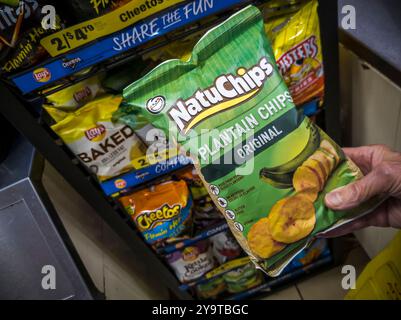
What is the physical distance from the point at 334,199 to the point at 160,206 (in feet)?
1.93

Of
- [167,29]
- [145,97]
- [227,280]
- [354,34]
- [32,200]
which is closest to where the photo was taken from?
[145,97]

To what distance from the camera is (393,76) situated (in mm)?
1170

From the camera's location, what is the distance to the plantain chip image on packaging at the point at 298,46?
112 cm

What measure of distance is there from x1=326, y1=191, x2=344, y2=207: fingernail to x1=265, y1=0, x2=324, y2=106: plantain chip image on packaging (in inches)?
15.8

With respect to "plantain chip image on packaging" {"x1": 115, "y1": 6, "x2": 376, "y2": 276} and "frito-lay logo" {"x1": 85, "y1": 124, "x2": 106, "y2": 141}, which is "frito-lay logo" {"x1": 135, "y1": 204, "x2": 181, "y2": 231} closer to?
"frito-lay logo" {"x1": 85, "y1": 124, "x2": 106, "y2": 141}

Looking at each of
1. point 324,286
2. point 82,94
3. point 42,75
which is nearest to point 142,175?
point 82,94

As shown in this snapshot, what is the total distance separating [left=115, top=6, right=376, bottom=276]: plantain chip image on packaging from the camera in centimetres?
87

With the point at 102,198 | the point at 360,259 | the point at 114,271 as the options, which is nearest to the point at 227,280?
the point at 114,271

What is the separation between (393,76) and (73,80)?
2.72 feet

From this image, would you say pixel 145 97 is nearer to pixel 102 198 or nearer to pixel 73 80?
pixel 73 80

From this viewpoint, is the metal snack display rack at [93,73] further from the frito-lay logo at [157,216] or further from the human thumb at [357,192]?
the human thumb at [357,192]

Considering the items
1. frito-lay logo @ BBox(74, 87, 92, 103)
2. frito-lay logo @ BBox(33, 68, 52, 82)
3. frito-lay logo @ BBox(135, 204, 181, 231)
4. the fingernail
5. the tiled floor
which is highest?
frito-lay logo @ BBox(33, 68, 52, 82)

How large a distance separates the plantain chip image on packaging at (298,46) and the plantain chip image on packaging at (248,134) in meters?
0.26

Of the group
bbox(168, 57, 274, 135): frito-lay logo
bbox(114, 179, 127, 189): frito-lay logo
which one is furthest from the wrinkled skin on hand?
bbox(114, 179, 127, 189): frito-lay logo
